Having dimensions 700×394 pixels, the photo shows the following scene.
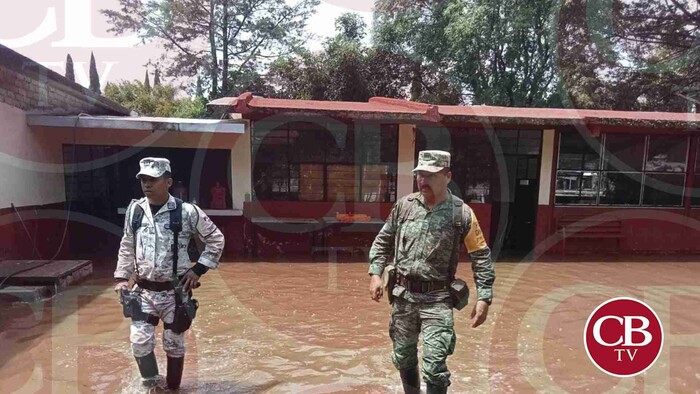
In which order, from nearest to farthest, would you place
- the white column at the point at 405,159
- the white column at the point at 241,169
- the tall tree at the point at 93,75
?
the white column at the point at 241,169, the white column at the point at 405,159, the tall tree at the point at 93,75

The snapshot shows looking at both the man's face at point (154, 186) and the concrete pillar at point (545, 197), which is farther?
the concrete pillar at point (545, 197)

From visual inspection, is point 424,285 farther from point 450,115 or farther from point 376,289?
point 450,115

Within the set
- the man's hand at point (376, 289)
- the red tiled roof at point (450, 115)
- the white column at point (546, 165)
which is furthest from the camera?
the white column at point (546, 165)

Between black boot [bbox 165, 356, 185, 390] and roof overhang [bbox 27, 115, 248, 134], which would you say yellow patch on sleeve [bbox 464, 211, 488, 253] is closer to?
Answer: black boot [bbox 165, 356, 185, 390]

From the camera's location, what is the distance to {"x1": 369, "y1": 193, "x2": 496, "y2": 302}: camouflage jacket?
10.2 ft

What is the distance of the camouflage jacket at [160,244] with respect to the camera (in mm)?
3283

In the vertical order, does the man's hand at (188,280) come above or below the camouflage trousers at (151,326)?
above

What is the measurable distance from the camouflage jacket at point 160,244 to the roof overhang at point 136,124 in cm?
475

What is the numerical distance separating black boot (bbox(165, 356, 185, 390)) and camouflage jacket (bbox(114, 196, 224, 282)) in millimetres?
622

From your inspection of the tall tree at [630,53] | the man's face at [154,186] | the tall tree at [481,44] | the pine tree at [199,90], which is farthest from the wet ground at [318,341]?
the pine tree at [199,90]

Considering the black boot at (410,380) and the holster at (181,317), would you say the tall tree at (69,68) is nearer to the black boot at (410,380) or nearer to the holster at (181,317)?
the holster at (181,317)

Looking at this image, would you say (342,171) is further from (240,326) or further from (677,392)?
(677,392)

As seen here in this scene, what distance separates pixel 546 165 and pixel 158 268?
861 cm

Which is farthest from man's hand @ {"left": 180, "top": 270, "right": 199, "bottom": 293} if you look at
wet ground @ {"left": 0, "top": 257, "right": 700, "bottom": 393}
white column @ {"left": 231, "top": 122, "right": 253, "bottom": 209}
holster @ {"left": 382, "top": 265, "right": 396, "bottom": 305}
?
white column @ {"left": 231, "top": 122, "right": 253, "bottom": 209}
